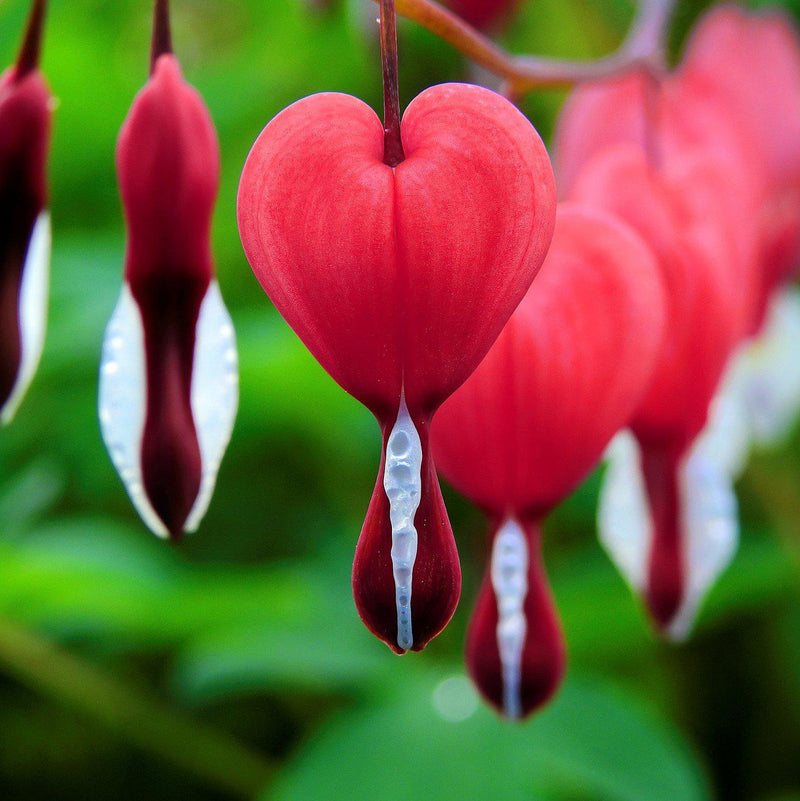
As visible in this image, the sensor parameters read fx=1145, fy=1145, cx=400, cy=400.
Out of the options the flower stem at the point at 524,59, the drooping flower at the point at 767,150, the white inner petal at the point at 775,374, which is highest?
the flower stem at the point at 524,59

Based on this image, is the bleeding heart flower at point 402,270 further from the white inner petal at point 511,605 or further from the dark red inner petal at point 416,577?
the white inner petal at point 511,605

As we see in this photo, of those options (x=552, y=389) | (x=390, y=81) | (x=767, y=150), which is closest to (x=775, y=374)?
(x=767, y=150)

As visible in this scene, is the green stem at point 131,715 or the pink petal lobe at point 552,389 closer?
the pink petal lobe at point 552,389

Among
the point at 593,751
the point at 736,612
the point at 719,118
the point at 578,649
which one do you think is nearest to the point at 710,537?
the point at 719,118

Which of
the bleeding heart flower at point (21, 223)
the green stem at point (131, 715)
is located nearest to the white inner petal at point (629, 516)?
the bleeding heart flower at point (21, 223)

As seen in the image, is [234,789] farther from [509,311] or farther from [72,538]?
[509,311]
